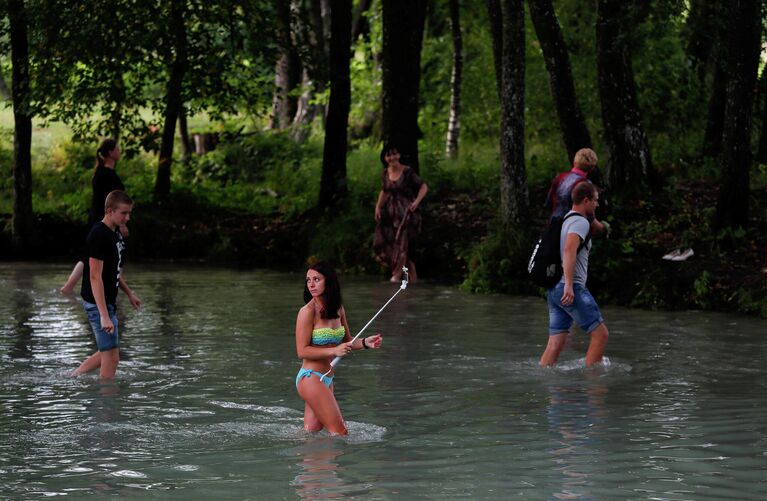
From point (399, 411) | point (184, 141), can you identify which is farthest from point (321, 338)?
point (184, 141)

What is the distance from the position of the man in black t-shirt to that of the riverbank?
2.70 metres

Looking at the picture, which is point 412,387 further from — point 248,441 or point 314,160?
point 314,160

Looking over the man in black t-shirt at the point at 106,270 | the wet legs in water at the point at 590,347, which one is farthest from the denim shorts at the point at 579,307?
the man in black t-shirt at the point at 106,270

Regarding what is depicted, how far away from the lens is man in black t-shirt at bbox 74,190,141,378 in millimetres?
11656

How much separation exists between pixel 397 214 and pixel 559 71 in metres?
3.96

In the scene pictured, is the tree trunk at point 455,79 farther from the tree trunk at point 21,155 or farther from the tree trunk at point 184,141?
the tree trunk at point 21,155

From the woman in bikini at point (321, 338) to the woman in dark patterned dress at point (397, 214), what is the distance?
36.2 ft

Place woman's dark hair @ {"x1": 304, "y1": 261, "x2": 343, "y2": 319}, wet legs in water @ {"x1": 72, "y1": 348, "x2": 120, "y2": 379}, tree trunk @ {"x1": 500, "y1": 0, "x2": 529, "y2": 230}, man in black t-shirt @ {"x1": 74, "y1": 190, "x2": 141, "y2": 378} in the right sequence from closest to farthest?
1. woman's dark hair @ {"x1": 304, "y1": 261, "x2": 343, "y2": 319}
2. man in black t-shirt @ {"x1": 74, "y1": 190, "x2": 141, "y2": 378}
3. wet legs in water @ {"x1": 72, "y1": 348, "x2": 120, "y2": 379}
4. tree trunk @ {"x1": 500, "y1": 0, "x2": 529, "y2": 230}

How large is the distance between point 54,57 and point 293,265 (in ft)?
20.8

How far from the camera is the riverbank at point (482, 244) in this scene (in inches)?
725

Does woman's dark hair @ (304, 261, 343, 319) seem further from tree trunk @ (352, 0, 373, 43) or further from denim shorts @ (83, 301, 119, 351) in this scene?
tree trunk @ (352, 0, 373, 43)

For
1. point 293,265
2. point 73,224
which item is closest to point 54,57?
point 73,224

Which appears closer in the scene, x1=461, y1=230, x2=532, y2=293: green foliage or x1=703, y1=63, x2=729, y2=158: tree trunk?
x1=461, y1=230, x2=532, y2=293: green foliage

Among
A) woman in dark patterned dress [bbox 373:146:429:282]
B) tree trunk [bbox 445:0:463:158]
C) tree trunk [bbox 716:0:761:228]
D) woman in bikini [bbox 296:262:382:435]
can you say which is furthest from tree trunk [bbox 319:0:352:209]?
woman in bikini [bbox 296:262:382:435]
